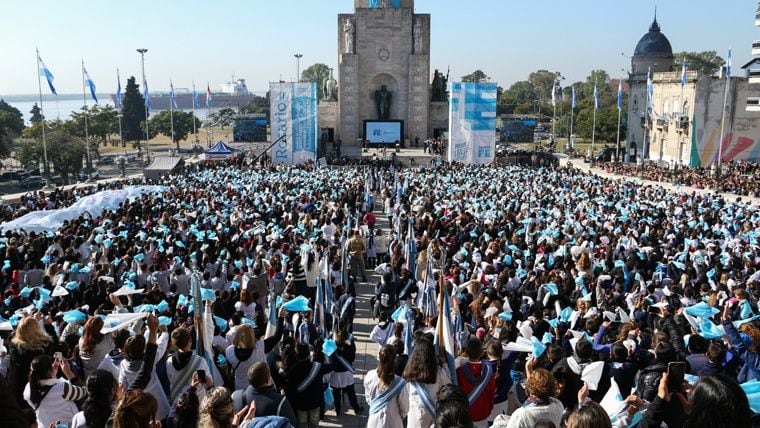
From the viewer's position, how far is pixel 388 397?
600cm

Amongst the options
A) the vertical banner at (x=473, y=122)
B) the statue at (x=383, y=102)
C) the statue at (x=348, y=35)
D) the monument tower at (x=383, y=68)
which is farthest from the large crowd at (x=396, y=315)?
the statue at (x=348, y=35)

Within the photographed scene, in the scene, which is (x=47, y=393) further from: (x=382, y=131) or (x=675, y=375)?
(x=382, y=131)

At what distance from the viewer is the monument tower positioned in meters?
60.8

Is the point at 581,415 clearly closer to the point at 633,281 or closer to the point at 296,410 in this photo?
the point at 296,410

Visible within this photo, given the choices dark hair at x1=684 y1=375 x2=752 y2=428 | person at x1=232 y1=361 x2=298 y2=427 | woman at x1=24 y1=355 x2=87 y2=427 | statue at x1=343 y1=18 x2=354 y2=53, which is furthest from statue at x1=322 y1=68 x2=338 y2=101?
dark hair at x1=684 y1=375 x2=752 y2=428

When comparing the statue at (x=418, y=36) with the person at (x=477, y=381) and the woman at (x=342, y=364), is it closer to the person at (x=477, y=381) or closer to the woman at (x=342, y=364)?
the woman at (x=342, y=364)

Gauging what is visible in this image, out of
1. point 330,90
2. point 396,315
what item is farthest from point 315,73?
point 396,315

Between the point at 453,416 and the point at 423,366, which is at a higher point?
the point at 453,416

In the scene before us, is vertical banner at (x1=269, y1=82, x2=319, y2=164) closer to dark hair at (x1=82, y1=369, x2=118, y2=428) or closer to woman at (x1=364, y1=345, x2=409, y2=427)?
woman at (x1=364, y1=345, x2=409, y2=427)

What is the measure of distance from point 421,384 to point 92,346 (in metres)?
4.00

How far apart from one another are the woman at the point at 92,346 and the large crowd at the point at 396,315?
0.03 meters

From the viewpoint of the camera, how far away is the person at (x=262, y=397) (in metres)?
5.87

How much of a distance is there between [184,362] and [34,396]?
138 cm

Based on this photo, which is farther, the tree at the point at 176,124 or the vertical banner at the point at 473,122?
the tree at the point at 176,124
